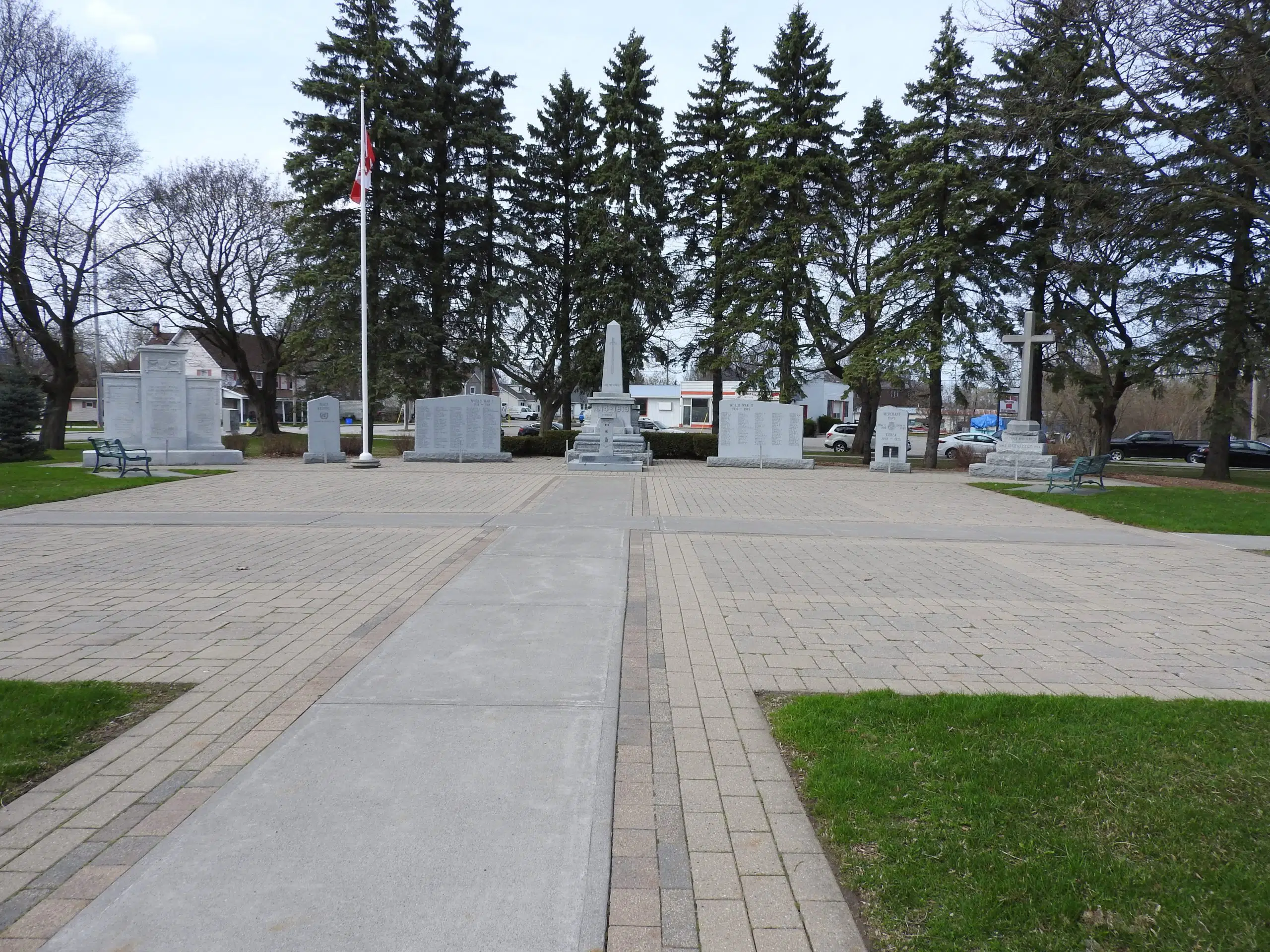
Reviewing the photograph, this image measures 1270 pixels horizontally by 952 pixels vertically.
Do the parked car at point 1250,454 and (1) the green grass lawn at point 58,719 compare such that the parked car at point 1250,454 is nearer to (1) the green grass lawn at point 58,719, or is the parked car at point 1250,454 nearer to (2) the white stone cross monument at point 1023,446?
(2) the white stone cross monument at point 1023,446

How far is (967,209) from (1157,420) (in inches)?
1533

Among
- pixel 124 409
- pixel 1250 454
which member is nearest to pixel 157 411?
pixel 124 409

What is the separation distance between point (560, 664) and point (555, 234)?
3396 cm

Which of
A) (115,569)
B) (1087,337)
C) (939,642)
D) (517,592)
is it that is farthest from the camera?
(1087,337)

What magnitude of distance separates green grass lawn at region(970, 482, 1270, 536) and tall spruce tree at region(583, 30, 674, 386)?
59.4 ft

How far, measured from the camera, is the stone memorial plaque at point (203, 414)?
24203 millimetres

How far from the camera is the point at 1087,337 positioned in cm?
2761

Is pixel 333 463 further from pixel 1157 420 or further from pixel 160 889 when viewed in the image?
pixel 1157 420

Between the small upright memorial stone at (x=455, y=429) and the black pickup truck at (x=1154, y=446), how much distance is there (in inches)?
1285

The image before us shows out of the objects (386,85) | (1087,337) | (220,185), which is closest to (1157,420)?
(1087,337)

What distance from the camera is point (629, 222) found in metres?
32.9

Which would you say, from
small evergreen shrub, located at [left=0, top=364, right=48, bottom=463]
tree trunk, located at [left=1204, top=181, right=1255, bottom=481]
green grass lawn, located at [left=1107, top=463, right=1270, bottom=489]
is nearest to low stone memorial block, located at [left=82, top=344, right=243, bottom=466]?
small evergreen shrub, located at [left=0, top=364, right=48, bottom=463]

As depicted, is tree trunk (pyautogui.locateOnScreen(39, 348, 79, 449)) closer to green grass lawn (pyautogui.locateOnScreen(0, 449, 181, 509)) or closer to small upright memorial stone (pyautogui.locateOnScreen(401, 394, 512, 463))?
green grass lawn (pyautogui.locateOnScreen(0, 449, 181, 509))

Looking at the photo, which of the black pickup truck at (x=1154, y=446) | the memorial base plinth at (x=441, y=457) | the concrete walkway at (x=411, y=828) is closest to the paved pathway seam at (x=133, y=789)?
the concrete walkway at (x=411, y=828)
